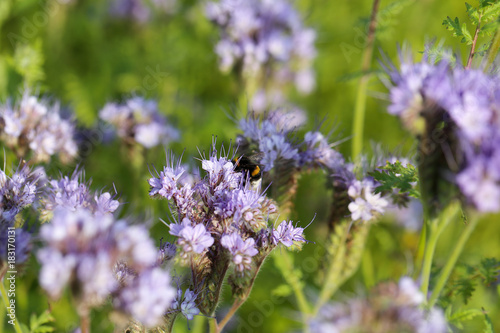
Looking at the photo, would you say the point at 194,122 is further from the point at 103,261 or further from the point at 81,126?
the point at 103,261

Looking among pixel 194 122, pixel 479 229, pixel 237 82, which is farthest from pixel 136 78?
pixel 479 229

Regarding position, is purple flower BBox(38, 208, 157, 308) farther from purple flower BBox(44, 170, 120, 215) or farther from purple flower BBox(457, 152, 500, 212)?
purple flower BBox(457, 152, 500, 212)

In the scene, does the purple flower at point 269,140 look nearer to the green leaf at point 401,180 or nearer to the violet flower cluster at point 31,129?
the green leaf at point 401,180

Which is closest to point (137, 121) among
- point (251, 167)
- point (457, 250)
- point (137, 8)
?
point (251, 167)

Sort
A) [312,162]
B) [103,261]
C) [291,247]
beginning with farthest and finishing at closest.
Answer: [312,162] → [291,247] → [103,261]

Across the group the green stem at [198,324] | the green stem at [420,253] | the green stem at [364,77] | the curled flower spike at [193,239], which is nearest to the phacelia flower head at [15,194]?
the curled flower spike at [193,239]

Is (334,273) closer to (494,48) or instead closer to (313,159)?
(313,159)
